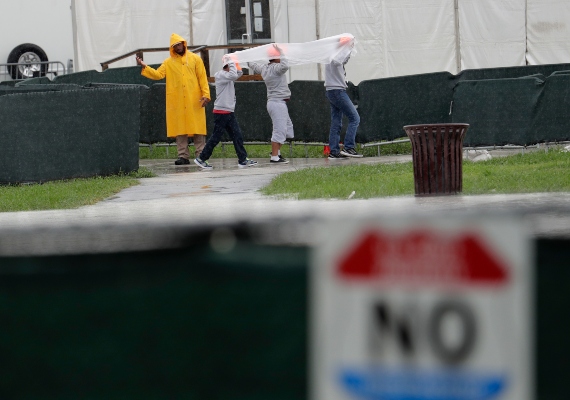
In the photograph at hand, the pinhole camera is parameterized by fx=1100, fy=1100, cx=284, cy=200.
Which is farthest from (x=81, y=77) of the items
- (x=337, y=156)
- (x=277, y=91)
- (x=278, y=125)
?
(x=337, y=156)

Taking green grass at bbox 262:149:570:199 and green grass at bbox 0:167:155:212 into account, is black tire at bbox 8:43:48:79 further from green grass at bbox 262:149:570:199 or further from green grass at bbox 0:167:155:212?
green grass at bbox 262:149:570:199

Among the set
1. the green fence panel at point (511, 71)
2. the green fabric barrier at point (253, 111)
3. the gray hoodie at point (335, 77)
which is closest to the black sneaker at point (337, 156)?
the gray hoodie at point (335, 77)

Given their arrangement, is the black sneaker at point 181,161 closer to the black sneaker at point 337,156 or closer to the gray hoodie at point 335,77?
the black sneaker at point 337,156

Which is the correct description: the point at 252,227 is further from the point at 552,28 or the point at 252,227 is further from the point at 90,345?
the point at 552,28

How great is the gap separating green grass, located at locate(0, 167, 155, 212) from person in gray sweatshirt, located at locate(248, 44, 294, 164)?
2595 millimetres

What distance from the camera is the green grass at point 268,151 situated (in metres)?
19.5

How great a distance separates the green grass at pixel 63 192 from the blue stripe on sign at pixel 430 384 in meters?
10.2

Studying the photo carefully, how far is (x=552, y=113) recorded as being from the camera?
59.2 ft

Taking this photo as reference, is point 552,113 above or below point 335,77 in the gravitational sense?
below

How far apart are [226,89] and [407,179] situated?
5.20 m

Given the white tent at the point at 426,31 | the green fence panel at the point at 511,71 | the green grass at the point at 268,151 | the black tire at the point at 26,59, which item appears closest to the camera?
the green grass at the point at 268,151

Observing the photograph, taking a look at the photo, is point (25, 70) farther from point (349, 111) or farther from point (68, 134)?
point (68, 134)

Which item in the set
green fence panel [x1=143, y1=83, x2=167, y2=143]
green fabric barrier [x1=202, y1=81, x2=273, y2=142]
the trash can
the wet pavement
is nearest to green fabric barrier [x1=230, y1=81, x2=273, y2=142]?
green fabric barrier [x1=202, y1=81, x2=273, y2=142]

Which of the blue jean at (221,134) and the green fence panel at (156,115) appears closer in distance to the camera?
the blue jean at (221,134)
